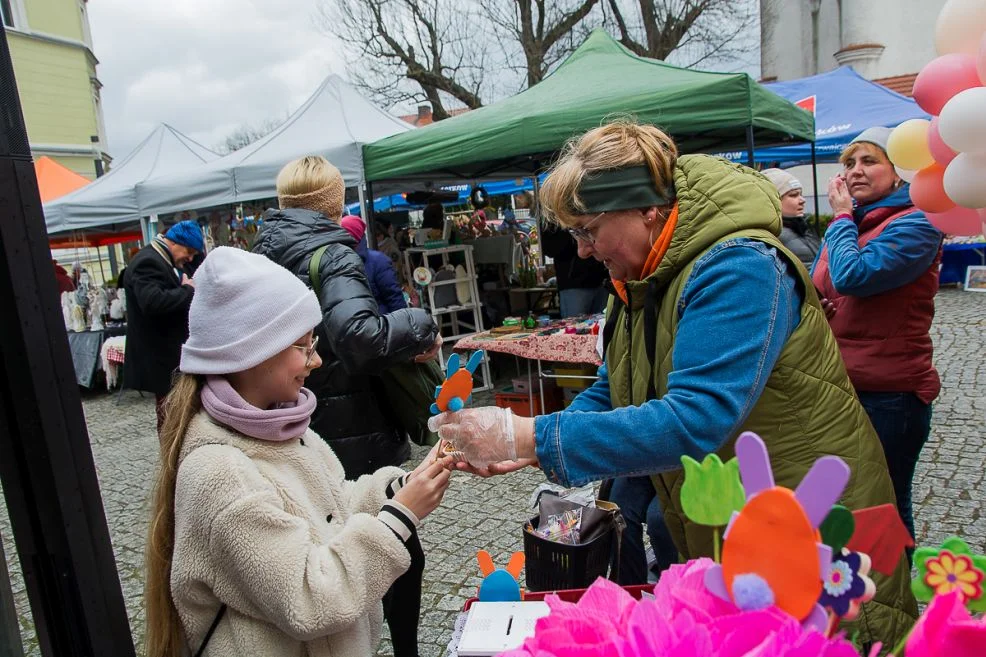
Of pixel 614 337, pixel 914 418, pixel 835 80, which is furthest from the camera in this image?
pixel 835 80

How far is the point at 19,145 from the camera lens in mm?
1433

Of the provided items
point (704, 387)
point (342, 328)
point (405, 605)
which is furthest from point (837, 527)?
point (342, 328)

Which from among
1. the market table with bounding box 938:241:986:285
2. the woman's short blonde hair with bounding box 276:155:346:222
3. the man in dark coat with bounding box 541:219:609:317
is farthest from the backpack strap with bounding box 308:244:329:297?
the market table with bounding box 938:241:986:285

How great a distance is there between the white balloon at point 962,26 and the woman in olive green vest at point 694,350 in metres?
0.52

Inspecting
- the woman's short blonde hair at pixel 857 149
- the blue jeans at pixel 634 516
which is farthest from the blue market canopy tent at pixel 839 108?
the blue jeans at pixel 634 516

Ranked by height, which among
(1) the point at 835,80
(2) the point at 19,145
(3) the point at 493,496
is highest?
(1) the point at 835,80

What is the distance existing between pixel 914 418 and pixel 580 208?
67.1 inches

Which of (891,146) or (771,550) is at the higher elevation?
(891,146)

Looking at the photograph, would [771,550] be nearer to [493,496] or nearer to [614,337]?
[614,337]

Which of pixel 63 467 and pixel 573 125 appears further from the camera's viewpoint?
pixel 573 125

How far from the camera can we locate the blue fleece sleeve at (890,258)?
234cm

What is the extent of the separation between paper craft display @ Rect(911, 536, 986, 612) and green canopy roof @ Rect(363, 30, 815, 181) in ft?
13.5

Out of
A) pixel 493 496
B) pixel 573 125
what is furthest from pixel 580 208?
pixel 573 125

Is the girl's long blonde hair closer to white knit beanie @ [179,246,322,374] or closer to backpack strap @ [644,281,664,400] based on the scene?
white knit beanie @ [179,246,322,374]
